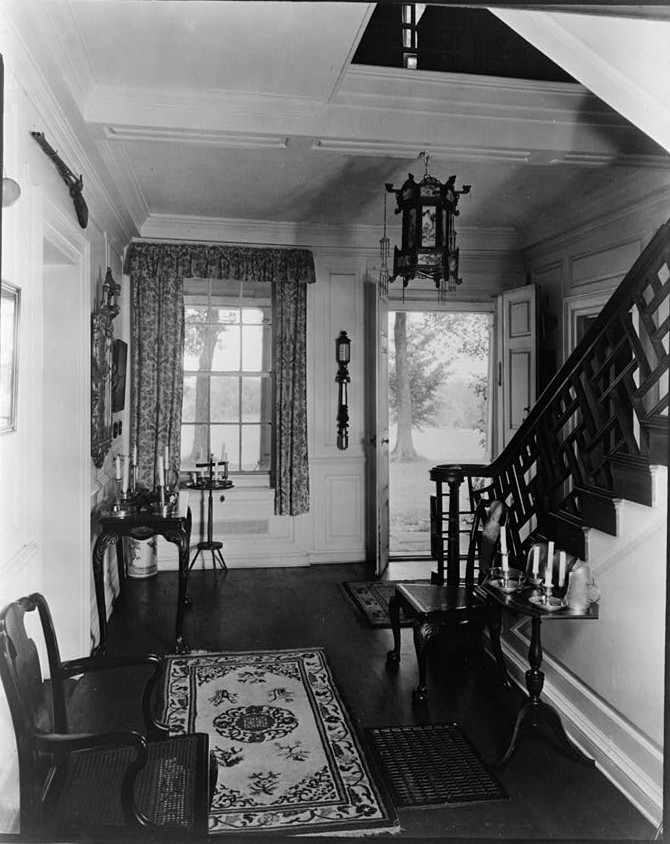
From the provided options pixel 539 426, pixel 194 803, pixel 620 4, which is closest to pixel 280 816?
pixel 194 803

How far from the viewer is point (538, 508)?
13.0 ft

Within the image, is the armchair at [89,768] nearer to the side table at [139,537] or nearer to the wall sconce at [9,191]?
the wall sconce at [9,191]

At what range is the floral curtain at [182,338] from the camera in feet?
21.5

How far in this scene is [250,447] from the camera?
23.0 ft

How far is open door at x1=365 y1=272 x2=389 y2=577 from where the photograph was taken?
21.7 feet

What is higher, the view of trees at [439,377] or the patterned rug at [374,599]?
the view of trees at [439,377]

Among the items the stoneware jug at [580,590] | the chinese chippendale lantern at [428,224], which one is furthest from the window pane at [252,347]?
the stoneware jug at [580,590]

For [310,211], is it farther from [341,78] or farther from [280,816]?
[280,816]

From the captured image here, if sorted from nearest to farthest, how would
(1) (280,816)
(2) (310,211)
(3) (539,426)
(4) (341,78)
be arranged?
1. (1) (280,816)
2. (4) (341,78)
3. (3) (539,426)
4. (2) (310,211)

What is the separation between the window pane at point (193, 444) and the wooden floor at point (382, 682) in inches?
41.7

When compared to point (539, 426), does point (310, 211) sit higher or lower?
higher

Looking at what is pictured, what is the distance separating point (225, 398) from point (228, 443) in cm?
43

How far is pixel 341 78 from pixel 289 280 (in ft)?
10.7

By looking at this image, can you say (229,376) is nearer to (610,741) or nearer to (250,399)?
(250,399)
